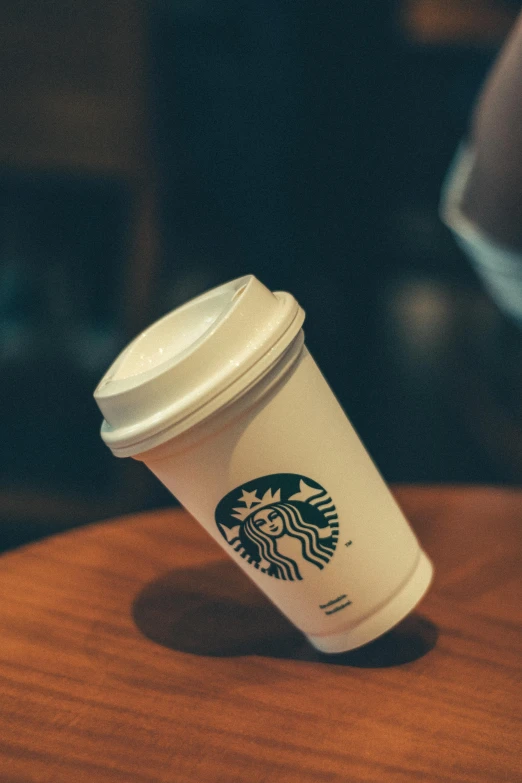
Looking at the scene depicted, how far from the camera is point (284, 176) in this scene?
1982 mm

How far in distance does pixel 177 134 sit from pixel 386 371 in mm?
1103

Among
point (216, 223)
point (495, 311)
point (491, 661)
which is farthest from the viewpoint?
point (495, 311)

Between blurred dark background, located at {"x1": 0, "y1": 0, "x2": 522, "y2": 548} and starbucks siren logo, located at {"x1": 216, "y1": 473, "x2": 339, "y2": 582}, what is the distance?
4.15ft

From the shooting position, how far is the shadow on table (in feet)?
2.10

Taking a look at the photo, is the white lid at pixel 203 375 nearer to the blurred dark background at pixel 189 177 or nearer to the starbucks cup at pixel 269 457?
the starbucks cup at pixel 269 457

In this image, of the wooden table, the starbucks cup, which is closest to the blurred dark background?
the wooden table

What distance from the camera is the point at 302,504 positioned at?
1.94 ft

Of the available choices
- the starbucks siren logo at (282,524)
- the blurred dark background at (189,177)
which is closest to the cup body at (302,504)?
the starbucks siren logo at (282,524)

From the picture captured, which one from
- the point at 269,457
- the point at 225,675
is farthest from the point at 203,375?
the point at 225,675

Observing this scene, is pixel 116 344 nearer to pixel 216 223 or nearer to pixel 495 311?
pixel 216 223

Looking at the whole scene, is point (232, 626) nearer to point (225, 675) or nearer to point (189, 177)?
point (225, 675)

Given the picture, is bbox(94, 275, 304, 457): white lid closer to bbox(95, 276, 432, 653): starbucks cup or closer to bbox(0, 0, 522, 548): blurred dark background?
bbox(95, 276, 432, 653): starbucks cup

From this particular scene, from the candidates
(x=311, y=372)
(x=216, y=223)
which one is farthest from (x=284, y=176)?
(x=311, y=372)

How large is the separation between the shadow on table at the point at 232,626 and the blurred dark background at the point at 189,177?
114 cm
